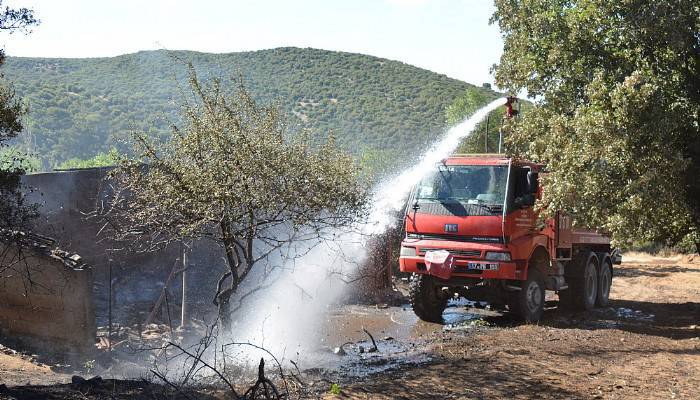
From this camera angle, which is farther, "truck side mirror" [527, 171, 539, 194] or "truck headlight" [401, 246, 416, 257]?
"truck headlight" [401, 246, 416, 257]

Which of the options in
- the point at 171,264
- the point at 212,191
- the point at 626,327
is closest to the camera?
the point at 212,191

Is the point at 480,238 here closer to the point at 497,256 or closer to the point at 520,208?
the point at 497,256

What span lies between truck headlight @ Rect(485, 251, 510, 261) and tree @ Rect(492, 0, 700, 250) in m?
1.04

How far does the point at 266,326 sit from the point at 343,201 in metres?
4.68

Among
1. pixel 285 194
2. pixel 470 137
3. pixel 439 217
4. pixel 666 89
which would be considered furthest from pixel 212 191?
pixel 470 137

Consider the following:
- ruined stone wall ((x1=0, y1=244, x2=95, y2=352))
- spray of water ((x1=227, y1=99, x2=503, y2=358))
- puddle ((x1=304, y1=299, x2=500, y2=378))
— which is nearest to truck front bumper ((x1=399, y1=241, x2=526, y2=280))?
puddle ((x1=304, y1=299, x2=500, y2=378))

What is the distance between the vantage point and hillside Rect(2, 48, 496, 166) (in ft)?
160

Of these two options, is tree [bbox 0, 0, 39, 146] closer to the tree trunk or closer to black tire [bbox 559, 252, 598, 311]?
the tree trunk

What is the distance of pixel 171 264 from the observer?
60.9ft

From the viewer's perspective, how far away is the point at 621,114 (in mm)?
10352

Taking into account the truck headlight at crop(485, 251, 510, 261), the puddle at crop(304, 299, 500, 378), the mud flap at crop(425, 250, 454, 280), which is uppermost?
the truck headlight at crop(485, 251, 510, 261)

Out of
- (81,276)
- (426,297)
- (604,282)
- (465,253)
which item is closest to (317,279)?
(426,297)

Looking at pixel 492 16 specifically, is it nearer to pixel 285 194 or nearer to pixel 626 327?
pixel 626 327

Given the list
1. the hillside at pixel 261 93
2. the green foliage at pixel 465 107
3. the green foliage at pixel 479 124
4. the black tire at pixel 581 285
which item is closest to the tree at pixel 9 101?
the black tire at pixel 581 285
